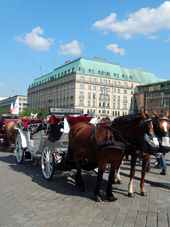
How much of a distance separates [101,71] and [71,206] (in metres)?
75.2

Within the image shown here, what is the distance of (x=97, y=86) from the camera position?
78.4 m

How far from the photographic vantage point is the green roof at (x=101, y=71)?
251ft

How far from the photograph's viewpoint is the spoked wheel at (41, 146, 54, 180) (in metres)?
7.04

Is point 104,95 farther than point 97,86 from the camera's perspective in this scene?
No

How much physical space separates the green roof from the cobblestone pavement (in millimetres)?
70022

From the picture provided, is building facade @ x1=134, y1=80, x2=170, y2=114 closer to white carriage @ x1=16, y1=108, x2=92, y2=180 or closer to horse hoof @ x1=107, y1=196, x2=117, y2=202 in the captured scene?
white carriage @ x1=16, y1=108, x2=92, y2=180

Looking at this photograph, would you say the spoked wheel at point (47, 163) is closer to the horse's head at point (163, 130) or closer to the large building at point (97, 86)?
the horse's head at point (163, 130)

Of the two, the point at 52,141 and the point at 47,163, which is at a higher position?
the point at 52,141

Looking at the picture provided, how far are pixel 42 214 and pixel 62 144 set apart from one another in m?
3.48

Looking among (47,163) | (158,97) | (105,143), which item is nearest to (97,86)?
(158,97)

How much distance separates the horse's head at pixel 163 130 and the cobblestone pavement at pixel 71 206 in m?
1.32

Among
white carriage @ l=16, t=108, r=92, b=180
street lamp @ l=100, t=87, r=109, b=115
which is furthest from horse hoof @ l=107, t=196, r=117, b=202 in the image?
street lamp @ l=100, t=87, r=109, b=115

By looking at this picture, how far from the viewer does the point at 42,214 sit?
15.0ft

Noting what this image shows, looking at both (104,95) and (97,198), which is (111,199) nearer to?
(97,198)
